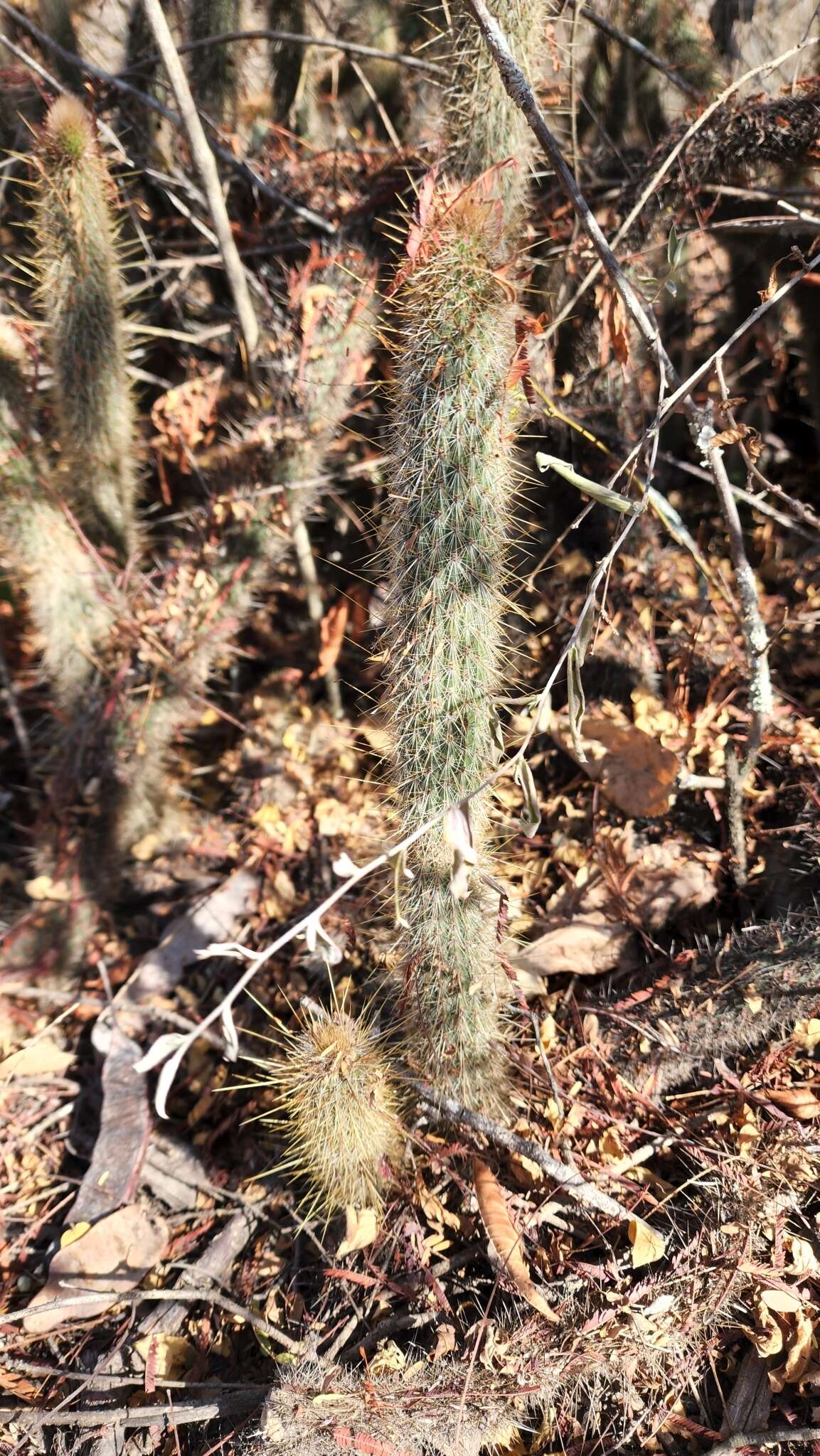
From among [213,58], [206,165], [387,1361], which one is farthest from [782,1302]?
[213,58]

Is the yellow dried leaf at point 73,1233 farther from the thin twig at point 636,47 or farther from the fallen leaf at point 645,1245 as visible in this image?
the thin twig at point 636,47

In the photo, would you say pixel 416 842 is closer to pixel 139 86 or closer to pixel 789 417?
pixel 789 417

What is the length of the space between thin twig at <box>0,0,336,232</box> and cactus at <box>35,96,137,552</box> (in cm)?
24

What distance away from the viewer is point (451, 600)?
1.74 meters

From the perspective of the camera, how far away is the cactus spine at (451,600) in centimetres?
161

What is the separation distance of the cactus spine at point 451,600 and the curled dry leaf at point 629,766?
27.3 inches

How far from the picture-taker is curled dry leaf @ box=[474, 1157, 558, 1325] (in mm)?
1875

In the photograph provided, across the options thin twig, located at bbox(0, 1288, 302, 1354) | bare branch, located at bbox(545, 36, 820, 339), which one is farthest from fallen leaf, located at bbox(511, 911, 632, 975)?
bare branch, located at bbox(545, 36, 820, 339)

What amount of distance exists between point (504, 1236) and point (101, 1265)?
0.97m

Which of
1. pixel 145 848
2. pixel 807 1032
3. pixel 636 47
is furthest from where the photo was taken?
pixel 145 848

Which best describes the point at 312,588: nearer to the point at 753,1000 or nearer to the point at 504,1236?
the point at 753,1000

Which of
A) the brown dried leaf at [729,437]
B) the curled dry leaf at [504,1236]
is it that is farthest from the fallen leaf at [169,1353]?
the brown dried leaf at [729,437]

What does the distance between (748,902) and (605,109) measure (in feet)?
9.46

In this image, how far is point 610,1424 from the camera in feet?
5.82
